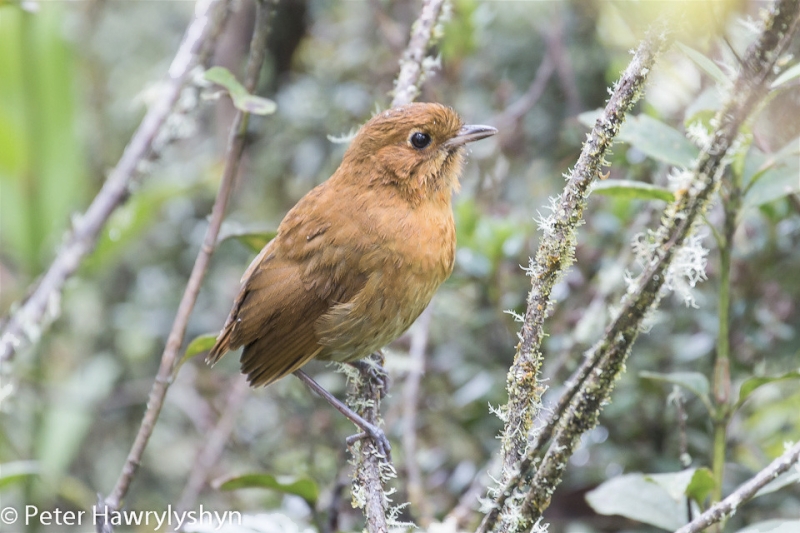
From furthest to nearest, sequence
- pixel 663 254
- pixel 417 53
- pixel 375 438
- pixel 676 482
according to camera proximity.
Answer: pixel 417 53 → pixel 375 438 → pixel 676 482 → pixel 663 254

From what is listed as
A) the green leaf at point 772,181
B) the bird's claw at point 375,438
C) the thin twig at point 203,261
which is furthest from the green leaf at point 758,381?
the thin twig at point 203,261

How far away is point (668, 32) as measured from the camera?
134 centimetres

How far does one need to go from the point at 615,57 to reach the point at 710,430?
1892mm

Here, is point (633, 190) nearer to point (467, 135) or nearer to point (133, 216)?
point (467, 135)

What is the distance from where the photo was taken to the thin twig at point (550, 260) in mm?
1389

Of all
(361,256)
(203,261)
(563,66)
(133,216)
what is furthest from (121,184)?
(563,66)

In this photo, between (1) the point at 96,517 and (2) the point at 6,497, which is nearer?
(1) the point at 96,517

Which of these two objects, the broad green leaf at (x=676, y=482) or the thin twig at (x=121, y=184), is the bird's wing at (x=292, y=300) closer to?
the thin twig at (x=121, y=184)

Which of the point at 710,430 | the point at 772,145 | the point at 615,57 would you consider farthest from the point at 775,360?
the point at 615,57

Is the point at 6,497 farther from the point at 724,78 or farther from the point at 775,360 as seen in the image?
the point at 724,78

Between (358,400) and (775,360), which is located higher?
(775,360)

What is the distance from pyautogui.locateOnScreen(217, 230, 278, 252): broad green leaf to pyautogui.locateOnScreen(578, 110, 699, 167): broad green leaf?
108 centimetres

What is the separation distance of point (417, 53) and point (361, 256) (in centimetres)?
72

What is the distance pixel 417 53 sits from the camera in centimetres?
270
